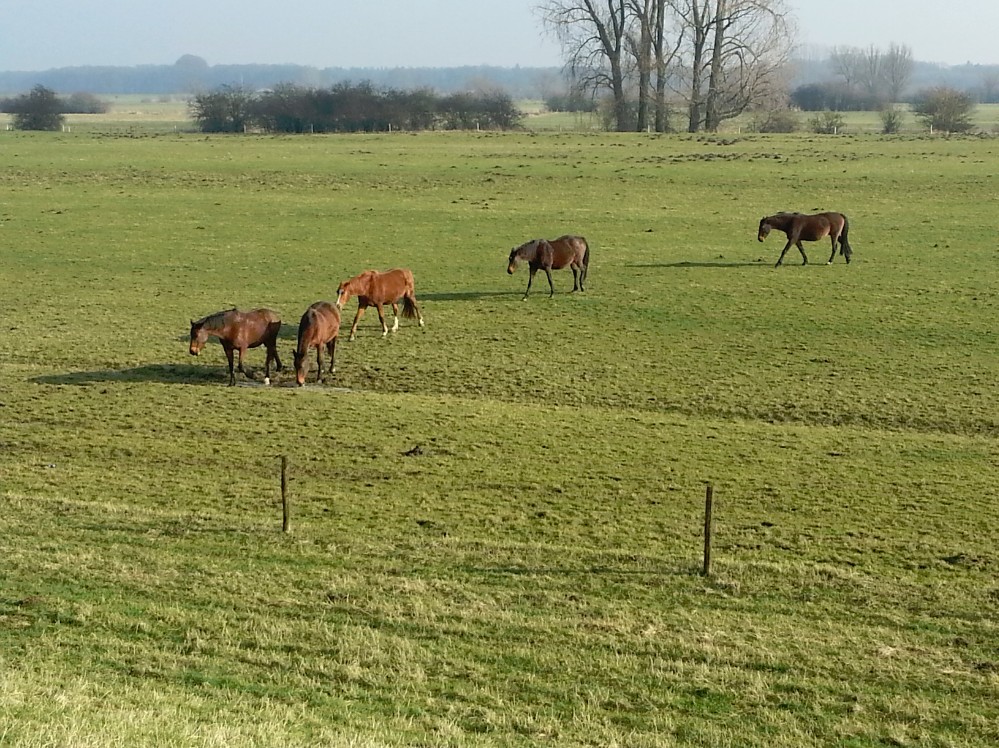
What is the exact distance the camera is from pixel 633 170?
165ft

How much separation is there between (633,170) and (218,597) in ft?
140

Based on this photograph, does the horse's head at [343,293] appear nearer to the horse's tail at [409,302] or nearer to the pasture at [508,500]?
the pasture at [508,500]

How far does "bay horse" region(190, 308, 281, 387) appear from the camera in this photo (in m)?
17.7

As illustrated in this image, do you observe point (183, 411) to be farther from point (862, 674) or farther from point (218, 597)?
point (862, 674)

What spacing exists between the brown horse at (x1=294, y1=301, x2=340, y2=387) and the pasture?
1.60 feet

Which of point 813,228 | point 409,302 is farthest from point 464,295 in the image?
point 813,228

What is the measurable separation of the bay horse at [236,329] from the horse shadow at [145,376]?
34.7 inches

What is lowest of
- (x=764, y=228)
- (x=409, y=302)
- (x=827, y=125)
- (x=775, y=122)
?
(x=409, y=302)

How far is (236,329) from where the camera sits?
17.8 m

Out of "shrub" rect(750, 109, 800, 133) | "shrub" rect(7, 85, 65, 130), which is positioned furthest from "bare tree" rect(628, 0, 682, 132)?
"shrub" rect(7, 85, 65, 130)

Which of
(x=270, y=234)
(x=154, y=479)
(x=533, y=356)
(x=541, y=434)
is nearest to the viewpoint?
(x=154, y=479)

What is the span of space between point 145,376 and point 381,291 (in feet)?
15.2

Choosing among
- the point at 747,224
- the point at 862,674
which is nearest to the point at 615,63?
the point at 747,224

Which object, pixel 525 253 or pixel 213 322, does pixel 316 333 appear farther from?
pixel 525 253
